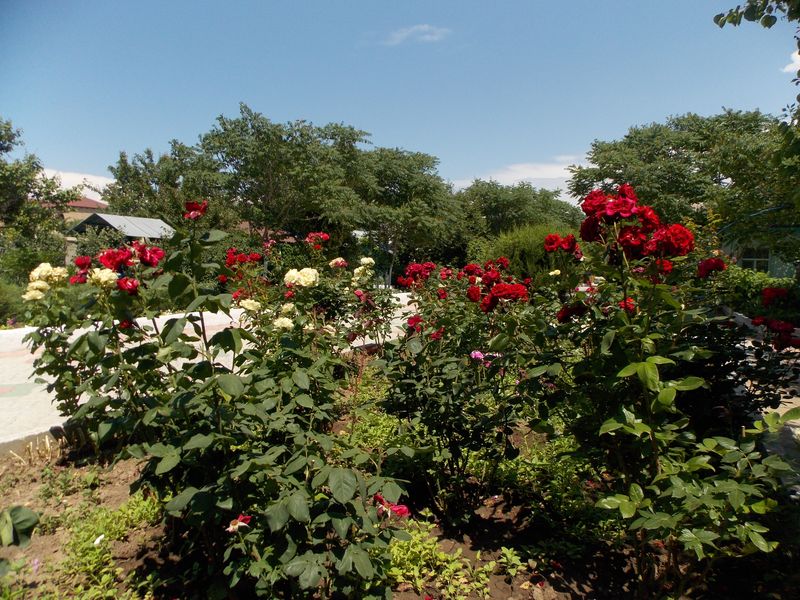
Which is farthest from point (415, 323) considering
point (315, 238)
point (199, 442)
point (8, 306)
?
point (8, 306)

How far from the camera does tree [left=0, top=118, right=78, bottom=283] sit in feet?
53.3

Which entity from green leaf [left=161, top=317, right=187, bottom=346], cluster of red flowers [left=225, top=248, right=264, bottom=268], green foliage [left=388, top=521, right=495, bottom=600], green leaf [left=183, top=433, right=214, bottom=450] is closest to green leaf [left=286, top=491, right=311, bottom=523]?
green leaf [left=183, top=433, right=214, bottom=450]

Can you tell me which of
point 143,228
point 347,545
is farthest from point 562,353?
point 143,228

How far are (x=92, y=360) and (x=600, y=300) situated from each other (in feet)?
7.10

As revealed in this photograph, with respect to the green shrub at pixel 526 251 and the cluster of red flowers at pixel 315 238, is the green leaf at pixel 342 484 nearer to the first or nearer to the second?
the cluster of red flowers at pixel 315 238

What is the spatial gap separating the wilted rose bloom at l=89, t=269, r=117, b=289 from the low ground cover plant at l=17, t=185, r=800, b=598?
0.04 feet

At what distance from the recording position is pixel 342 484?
1.42 meters

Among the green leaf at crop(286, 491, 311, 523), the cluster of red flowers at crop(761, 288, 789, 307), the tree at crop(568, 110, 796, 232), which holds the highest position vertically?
the tree at crop(568, 110, 796, 232)

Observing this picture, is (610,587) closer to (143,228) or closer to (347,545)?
(347,545)

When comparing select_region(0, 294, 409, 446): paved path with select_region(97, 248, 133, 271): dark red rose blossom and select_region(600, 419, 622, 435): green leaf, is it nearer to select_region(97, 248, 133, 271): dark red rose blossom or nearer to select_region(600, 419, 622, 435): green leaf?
select_region(97, 248, 133, 271): dark red rose blossom

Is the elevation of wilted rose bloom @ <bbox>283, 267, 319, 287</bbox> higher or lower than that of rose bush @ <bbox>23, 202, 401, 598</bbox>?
higher

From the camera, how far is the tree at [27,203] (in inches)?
640

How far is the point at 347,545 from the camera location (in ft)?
5.12

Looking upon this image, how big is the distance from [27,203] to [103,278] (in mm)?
20814
